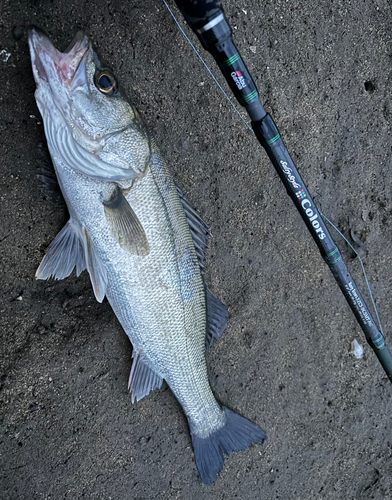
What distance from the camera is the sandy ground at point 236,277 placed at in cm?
198

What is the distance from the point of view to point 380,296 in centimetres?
287

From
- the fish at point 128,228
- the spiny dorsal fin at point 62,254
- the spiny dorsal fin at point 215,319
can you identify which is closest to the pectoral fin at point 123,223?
the fish at point 128,228

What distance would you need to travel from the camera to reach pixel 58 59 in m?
1.58

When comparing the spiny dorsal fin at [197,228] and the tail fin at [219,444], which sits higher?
the spiny dorsal fin at [197,228]

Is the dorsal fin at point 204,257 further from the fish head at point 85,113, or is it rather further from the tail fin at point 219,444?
the tail fin at point 219,444

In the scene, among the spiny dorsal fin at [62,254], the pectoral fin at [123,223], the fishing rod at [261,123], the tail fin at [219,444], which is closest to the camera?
the fishing rod at [261,123]

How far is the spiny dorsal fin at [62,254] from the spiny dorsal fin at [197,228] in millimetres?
529

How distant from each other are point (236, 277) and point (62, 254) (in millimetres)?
1025

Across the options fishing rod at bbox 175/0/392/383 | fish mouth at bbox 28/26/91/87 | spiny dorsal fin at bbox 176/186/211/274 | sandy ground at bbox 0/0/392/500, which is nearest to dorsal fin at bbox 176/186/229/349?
spiny dorsal fin at bbox 176/186/211/274

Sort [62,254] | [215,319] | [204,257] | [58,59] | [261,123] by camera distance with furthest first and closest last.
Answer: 1. [215,319]
2. [204,257]
3. [62,254]
4. [261,123]
5. [58,59]

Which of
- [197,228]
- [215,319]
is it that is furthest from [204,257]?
[215,319]

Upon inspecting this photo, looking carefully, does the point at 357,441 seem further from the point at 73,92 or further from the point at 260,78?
the point at 73,92

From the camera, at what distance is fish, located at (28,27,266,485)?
1622 mm

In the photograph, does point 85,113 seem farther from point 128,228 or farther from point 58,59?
point 128,228
